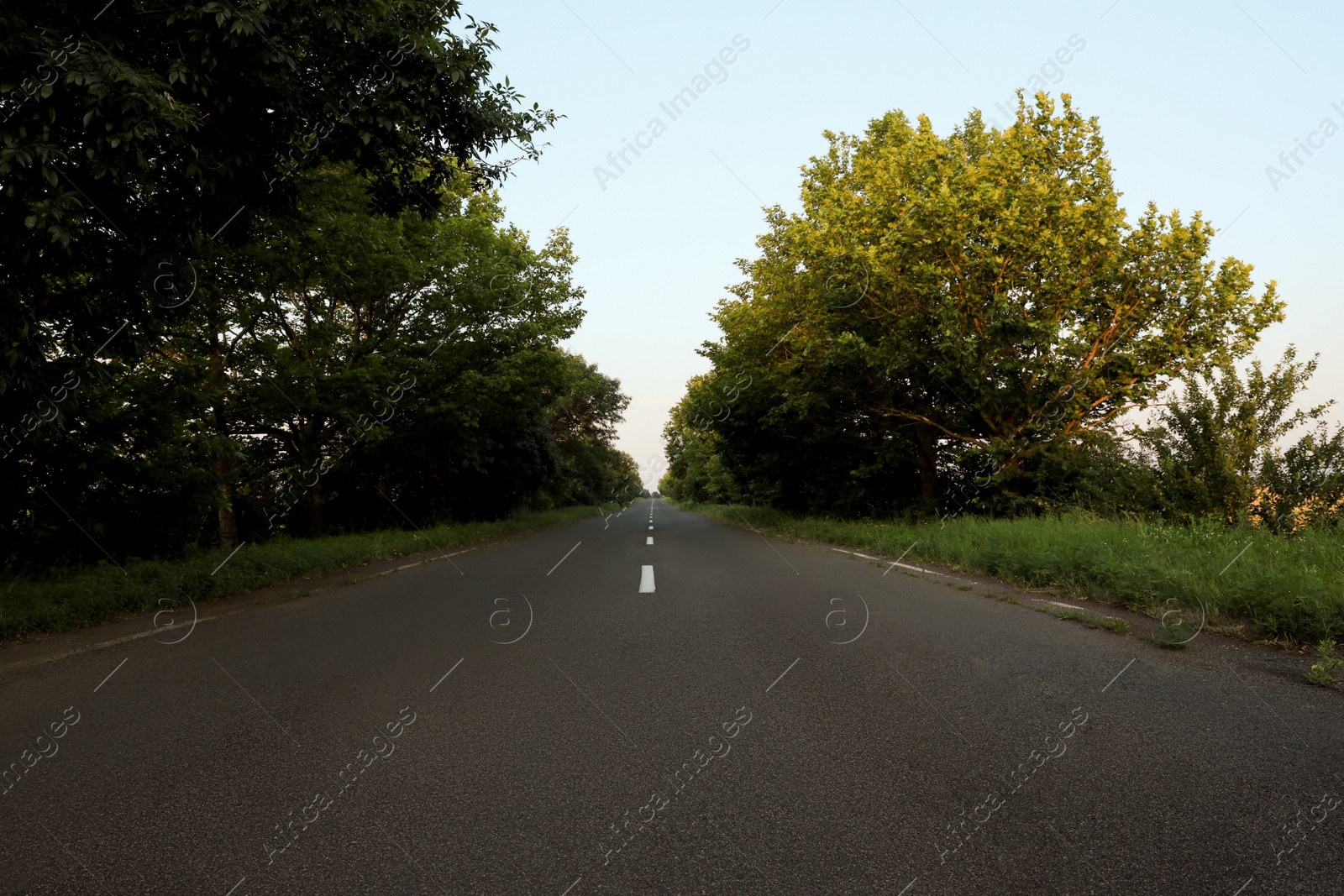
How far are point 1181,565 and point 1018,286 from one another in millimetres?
8790

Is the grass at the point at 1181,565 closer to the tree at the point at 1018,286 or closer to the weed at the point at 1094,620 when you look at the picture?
the weed at the point at 1094,620

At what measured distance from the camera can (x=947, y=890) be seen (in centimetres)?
237

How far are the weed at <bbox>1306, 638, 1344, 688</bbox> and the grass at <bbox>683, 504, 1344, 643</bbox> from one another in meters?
0.49

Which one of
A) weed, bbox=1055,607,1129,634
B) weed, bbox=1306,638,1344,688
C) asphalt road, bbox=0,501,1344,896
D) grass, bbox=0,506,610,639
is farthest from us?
grass, bbox=0,506,610,639

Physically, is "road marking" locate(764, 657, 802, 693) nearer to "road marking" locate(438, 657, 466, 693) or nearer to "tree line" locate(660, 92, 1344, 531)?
"road marking" locate(438, 657, 466, 693)

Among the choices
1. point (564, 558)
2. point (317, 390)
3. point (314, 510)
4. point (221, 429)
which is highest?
point (317, 390)

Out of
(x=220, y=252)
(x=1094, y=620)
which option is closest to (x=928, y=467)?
(x=1094, y=620)

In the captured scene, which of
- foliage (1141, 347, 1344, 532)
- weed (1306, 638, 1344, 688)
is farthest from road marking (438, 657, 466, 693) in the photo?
foliage (1141, 347, 1344, 532)

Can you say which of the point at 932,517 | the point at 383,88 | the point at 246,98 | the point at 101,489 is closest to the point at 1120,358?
the point at 932,517

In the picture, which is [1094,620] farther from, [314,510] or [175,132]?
[314,510]

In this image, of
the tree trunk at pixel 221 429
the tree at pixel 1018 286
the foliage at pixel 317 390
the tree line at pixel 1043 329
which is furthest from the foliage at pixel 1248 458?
the tree trunk at pixel 221 429

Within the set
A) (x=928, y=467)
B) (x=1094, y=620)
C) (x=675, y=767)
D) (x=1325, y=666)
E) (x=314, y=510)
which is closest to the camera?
(x=675, y=767)

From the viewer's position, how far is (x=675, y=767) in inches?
134

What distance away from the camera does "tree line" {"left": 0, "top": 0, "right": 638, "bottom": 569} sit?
512cm
